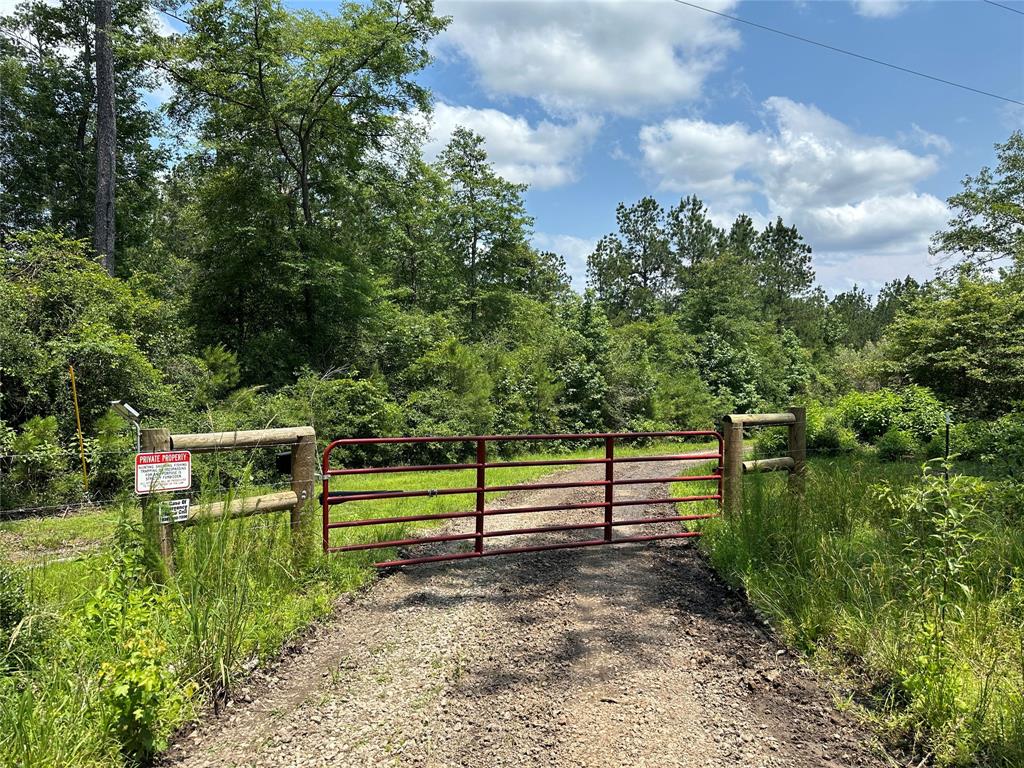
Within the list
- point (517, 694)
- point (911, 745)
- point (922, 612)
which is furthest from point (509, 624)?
point (922, 612)

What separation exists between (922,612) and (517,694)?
106 inches

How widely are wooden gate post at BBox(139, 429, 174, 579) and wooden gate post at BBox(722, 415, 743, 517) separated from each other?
578 cm

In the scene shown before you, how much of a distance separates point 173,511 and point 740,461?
600 cm

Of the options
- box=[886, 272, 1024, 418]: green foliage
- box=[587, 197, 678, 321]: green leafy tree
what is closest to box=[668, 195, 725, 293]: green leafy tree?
box=[587, 197, 678, 321]: green leafy tree

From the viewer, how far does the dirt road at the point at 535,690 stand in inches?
114

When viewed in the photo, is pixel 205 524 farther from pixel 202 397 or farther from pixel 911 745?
pixel 202 397

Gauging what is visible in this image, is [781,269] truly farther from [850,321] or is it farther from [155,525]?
[155,525]

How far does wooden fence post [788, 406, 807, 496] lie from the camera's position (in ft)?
22.5

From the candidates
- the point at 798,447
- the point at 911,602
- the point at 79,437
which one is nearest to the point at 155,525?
the point at 911,602

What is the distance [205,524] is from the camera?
13.1ft

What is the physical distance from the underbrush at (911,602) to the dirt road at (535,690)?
1.00 ft

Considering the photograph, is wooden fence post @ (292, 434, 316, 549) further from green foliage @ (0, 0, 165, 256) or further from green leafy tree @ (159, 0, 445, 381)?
green foliage @ (0, 0, 165, 256)

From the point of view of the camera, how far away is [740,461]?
6.92 metres

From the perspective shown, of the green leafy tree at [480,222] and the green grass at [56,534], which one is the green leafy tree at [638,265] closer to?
the green leafy tree at [480,222]
